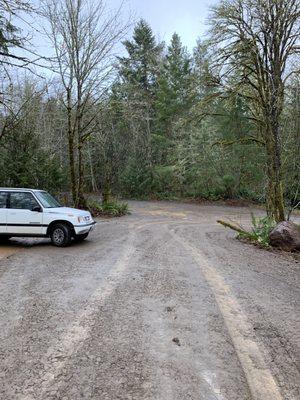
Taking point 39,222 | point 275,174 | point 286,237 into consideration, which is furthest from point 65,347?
point 275,174

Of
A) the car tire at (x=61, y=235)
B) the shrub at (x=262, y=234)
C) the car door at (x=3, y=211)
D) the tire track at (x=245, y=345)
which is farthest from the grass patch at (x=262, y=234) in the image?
the car door at (x=3, y=211)

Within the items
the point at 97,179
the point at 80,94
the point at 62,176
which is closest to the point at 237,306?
the point at 80,94

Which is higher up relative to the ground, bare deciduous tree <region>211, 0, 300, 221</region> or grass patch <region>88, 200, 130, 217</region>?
bare deciduous tree <region>211, 0, 300, 221</region>

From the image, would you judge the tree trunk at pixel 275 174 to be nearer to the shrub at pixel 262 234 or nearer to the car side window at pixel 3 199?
the shrub at pixel 262 234

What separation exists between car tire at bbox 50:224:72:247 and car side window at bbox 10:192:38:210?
0.99 metres

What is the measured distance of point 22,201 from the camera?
11438 mm

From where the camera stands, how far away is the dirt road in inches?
135

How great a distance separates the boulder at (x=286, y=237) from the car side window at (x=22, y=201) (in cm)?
765

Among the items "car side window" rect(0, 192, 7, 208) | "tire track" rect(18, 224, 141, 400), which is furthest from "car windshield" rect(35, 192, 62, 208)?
"tire track" rect(18, 224, 141, 400)

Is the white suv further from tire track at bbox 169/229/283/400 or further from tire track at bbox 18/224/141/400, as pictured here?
tire track at bbox 169/229/283/400

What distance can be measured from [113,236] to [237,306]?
27.2 ft

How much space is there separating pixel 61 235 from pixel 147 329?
699 centimetres

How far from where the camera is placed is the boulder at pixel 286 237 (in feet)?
39.0

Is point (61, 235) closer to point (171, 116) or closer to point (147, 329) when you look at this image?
point (147, 329)
